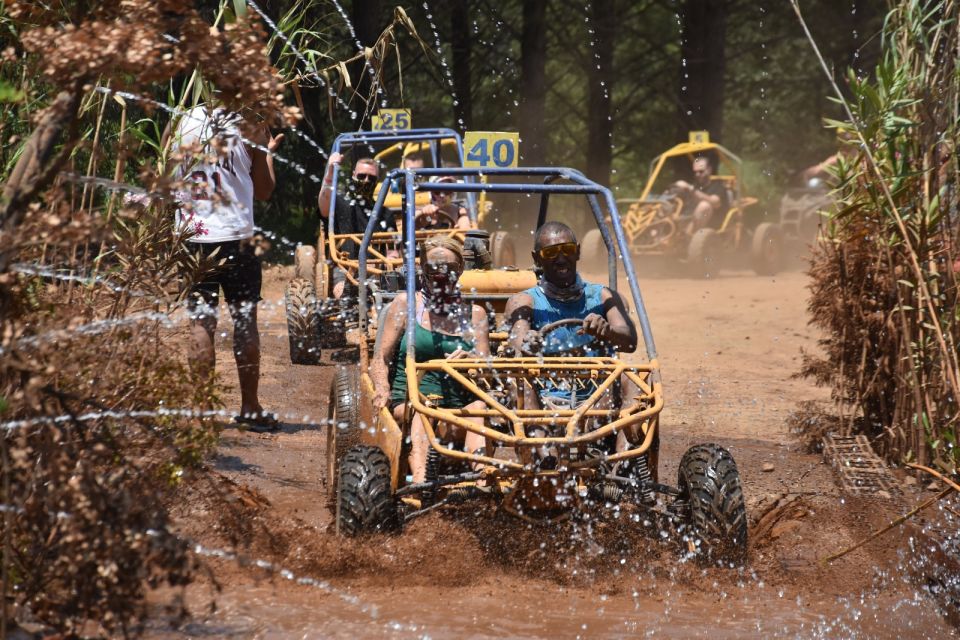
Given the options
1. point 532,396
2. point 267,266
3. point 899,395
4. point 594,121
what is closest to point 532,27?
point 594,121

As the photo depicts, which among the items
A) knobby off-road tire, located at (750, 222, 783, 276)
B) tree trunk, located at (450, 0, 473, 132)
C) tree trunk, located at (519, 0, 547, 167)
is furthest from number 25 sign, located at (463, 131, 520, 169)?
tree trunk, located at (519, 0, 547, 167)

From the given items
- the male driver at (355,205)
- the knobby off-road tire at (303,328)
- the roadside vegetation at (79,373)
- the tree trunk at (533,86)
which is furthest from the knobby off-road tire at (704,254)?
the roadside vegetation at (79,373)

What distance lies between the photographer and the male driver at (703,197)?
19547mm

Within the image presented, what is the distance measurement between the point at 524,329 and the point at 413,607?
1.56 meters

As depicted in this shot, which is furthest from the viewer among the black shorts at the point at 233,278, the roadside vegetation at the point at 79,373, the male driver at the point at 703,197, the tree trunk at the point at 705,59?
the tree trunk at the point at 705,59

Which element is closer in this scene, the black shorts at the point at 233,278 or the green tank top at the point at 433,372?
the green tank top at the point at 433,372

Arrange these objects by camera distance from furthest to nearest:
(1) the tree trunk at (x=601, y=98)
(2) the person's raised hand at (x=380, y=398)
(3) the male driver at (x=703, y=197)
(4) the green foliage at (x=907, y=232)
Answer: (1) the tree trunk at (x=601, y=98) → (3) the male driver at (x=703, y=197) → (4) the green foliage at (x=907, y=232) → (2) the person's raised hand at (x=380, y=398)

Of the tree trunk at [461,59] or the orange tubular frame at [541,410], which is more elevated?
the tree trunk at [461,59]

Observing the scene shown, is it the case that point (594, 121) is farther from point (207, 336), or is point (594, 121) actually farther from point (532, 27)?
point (207, 336)

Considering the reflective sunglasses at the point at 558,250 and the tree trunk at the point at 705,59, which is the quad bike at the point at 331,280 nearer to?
the reflective sunglasses at the point at 558,250

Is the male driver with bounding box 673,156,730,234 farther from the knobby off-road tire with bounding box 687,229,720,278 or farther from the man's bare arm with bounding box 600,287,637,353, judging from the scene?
the man's bare arm with bounding box 600,287,637,353

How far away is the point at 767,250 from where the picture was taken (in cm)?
2008

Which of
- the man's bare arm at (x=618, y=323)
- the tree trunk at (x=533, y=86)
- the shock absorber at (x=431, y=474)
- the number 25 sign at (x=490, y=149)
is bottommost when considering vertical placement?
the shock absorber at (x=431, y=474)

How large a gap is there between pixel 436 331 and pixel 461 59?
16030 mm
